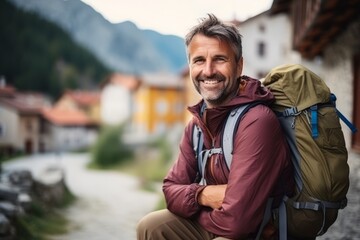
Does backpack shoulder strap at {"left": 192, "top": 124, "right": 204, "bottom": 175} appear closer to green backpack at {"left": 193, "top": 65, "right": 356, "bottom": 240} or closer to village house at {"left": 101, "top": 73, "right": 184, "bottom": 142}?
green backpack at {"left": 193, "top": 65, "right": 356, "bottom": 240}

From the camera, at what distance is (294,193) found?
1.40 m

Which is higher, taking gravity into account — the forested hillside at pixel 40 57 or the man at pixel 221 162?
the forested hillside at pixel 40 57

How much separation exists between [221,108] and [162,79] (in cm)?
1810

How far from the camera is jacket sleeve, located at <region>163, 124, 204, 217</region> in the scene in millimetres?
1523

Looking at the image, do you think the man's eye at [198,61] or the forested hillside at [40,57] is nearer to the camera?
the man's eye at [198,61]

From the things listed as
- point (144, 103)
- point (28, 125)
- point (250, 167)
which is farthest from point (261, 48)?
point (250, 167)

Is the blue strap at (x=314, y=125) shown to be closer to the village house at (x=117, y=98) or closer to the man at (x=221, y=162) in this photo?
the man at (x=221, y=162)

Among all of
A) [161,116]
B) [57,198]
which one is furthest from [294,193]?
[161,116]

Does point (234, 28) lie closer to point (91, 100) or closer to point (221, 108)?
point (221, 108)

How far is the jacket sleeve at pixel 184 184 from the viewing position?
1523 millimetres

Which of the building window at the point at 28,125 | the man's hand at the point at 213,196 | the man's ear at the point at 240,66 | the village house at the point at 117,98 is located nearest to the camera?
the man's hand at the point at 213,196

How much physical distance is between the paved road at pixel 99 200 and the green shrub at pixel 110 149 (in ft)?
2.66

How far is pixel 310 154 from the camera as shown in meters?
1.36

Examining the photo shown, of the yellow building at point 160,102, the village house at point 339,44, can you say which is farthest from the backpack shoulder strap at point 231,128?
the yellow building at point 160,102
